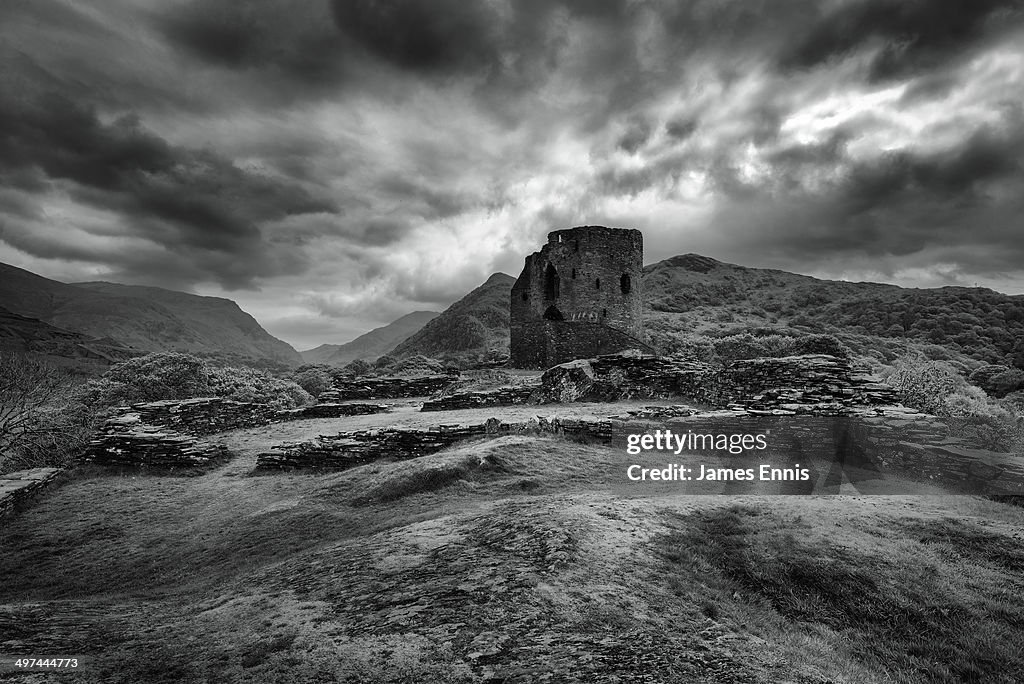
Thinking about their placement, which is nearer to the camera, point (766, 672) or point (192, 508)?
point (766, 672)

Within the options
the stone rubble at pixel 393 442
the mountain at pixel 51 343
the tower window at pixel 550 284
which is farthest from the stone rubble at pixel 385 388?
the mountain at pixel 51 343

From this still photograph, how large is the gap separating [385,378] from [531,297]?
1395 cm

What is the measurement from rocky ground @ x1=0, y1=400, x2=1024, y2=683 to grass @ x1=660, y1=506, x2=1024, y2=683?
0.07 feet

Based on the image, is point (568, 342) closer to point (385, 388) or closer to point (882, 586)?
point (385, 388)

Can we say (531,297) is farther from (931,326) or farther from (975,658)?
(931,326)

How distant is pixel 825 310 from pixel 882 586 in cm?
9645

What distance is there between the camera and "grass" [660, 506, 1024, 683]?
3637 mm

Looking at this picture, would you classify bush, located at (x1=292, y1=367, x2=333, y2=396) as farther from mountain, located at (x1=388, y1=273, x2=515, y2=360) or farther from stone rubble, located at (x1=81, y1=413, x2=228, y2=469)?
stone rubble, located at (x1=81, y1=413, x2=228, y2=469)

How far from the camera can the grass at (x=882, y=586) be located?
3.64 metres

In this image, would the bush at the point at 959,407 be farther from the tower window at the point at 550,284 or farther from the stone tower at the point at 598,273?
the tower window at the point at 550,284

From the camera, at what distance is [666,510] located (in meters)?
5.88

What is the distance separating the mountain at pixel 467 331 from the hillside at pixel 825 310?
22.5 m

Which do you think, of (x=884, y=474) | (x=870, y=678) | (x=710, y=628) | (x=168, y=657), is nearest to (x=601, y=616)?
(x=710, y=628)

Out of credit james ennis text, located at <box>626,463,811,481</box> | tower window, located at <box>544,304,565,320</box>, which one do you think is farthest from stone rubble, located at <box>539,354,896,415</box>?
tower window, located at <box>544,304,565,320</box>
